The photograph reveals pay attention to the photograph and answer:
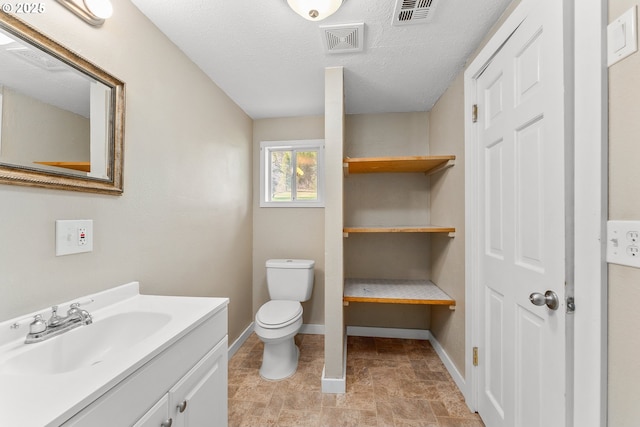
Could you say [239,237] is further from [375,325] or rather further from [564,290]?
[564,290]

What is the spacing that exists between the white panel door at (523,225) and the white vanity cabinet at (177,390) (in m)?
1.31

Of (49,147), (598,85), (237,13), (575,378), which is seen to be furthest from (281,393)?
(237,13)

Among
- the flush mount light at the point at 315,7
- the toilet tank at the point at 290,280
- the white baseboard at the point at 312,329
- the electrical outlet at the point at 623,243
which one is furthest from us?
the white baseboard at the point at 312,329

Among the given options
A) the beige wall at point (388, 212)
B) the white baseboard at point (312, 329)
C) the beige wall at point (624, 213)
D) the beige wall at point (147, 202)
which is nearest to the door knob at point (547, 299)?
the beige wall at point (624, 213)

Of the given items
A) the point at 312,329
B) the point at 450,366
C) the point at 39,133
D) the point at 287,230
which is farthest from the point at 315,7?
the point at 312,329

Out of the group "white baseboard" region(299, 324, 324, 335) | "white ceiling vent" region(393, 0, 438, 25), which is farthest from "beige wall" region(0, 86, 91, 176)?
"white baseboard" region(299, 324, 324, 335)

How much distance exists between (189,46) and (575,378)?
2.42 metres

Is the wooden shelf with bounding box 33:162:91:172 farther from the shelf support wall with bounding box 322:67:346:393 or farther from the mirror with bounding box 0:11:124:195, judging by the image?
the shelf support wall with bounding box 322:67:346:393

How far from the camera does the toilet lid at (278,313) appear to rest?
1802mm

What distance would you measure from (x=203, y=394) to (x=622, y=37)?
5.85 ft

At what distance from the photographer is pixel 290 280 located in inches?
Result: 92.0

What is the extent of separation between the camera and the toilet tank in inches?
91.5

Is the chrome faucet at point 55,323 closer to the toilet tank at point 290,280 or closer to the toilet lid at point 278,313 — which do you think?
the toilet lid at point 278,313

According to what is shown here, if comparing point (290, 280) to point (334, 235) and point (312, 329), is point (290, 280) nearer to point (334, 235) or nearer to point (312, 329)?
point (312, 329)
